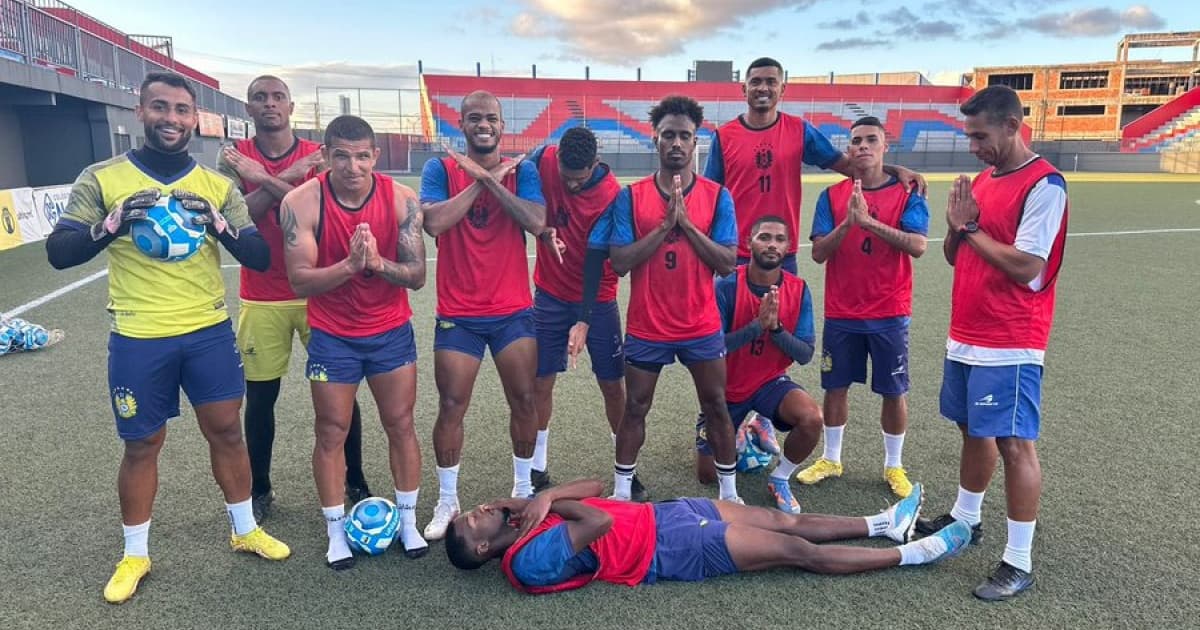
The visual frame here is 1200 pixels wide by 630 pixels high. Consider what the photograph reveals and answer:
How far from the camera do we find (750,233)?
4828 millimetres

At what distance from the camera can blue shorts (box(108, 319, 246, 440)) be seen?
11.4 ft

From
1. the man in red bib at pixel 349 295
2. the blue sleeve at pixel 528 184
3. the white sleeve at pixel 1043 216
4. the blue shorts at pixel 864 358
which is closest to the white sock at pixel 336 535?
the man in red bib at pixel 349 295

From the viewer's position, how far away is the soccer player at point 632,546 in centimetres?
348

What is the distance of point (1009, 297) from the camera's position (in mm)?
3520

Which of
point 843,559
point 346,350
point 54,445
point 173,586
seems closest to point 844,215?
point 843,559

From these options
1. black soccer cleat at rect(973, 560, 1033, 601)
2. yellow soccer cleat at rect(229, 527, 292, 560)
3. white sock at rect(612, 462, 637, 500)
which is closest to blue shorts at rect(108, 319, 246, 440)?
yellow soccer cleat at rect(229, 527, 292, 560)

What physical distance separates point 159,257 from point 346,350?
3.13 feet

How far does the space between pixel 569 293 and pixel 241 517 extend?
7.46 feet

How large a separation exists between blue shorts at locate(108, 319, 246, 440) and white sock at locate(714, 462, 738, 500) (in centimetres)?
271

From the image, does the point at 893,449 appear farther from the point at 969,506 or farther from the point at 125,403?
the point at 125,403

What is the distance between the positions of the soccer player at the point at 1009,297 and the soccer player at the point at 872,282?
91cm

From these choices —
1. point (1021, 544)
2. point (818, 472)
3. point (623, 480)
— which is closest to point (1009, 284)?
point (1021, 544)

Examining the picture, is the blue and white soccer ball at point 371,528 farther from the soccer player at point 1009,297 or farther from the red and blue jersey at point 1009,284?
the red and blue jersey at point 1009,284

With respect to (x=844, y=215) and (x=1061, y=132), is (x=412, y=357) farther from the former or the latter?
(x=1061, y=132)
